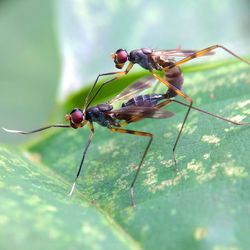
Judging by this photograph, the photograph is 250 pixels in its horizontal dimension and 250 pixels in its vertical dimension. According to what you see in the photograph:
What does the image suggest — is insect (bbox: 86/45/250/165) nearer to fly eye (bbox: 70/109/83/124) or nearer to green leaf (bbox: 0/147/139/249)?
fly eye (bbox: 70/109/83/124)

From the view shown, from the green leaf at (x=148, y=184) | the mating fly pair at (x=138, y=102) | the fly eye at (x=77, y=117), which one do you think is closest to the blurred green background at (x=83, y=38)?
the mating fly pair at (x=138, y=102)

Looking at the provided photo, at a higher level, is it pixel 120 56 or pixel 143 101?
pixel 120 56

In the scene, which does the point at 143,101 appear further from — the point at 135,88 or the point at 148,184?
the point at 148,184

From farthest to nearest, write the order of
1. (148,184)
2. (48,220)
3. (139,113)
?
(139,113)
(148,184)
(48,220)

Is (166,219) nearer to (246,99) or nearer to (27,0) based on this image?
(246,99)

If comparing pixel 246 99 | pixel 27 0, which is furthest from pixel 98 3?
pixel 246 99

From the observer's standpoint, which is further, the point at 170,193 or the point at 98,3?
the point at 98,3

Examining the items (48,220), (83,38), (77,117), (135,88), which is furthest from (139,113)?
(83,38)
